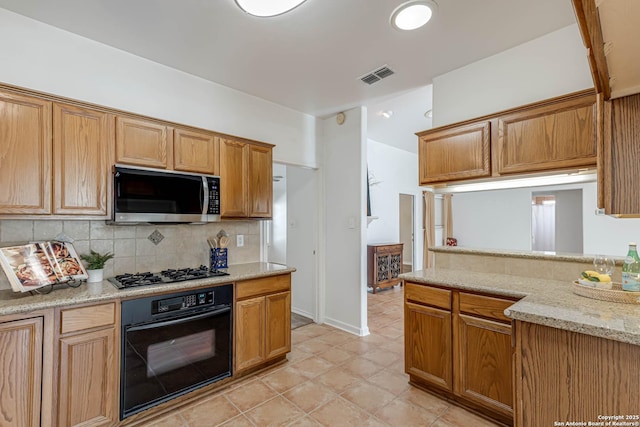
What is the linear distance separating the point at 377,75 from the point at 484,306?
7.12 feet

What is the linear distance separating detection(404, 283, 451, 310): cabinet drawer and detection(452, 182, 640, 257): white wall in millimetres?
1395

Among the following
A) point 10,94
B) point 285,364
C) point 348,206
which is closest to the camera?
point 10,94

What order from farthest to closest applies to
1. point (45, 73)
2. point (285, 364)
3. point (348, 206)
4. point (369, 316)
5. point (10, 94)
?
point (369, 316), point (348, 206), point (285, 364), point (45, 73), point (10, 94)

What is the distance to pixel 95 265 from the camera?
2148 millimetres

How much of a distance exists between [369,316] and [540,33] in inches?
142

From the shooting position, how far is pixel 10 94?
5.86ft

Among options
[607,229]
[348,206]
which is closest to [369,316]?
[348,206]

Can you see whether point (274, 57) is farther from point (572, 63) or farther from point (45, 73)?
point (572, 63)

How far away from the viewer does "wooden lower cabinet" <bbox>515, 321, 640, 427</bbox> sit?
1131mm

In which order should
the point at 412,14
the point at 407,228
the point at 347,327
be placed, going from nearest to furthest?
the point at 412,14
the point at 347,327
the point at 407,228

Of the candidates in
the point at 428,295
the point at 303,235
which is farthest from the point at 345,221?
the point at 428,295

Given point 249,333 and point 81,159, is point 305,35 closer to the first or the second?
point 81,159

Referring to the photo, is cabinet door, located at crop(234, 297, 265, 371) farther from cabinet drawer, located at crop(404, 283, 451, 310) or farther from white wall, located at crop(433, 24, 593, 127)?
white wall, located at crop(433, 24, 593, 127)

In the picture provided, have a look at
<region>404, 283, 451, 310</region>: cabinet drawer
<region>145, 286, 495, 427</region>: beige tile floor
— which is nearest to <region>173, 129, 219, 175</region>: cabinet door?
<region>145, 286, 495, 427</region>: beige tile floor
